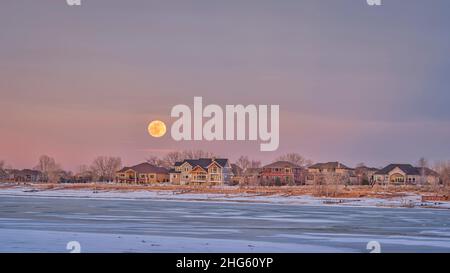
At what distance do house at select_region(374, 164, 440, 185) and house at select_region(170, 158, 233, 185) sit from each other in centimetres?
2630

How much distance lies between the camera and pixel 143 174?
9675cm

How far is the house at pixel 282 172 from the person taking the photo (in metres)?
85.4

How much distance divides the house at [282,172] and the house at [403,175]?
14552 mm

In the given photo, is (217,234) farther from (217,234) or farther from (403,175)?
(403,175)

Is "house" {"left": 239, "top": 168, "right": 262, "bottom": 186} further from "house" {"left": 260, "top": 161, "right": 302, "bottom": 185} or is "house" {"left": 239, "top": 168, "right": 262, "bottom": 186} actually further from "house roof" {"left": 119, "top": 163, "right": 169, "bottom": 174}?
"house roof" {"left": 119, "top": 163, "right": 169, "bottom": 174}

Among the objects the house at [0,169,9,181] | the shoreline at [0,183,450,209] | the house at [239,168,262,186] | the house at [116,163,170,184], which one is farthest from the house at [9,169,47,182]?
the shoreline at [0,183,450,209]

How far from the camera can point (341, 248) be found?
1493cm

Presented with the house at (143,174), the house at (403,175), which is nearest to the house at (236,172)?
the house at (143,174)

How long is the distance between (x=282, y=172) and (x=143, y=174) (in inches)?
925

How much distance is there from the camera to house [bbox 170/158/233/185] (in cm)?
8238

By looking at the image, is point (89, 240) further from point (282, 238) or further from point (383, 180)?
point (383, 180)

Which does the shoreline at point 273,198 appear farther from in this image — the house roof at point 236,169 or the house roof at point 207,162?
the house roof at point 236,169
